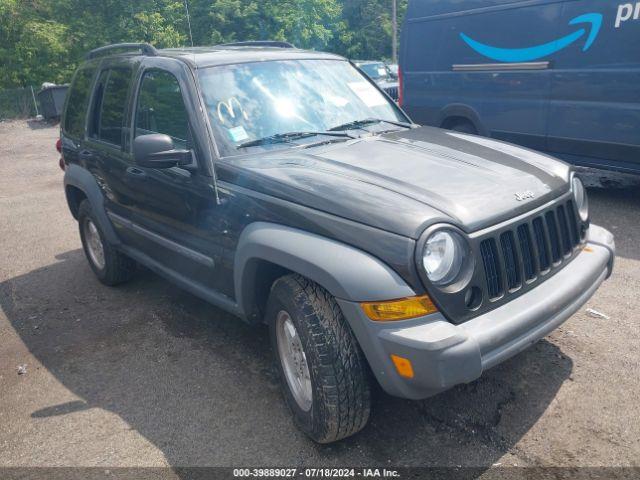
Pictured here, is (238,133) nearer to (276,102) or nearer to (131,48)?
(276,102)

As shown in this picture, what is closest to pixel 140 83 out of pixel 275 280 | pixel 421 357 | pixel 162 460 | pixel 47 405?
pixel 275 280

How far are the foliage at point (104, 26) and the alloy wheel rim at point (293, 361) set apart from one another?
2588cm

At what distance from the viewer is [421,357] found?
2.27 metres

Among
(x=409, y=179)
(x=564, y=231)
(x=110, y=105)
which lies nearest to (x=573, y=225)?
(x=564, y=231)

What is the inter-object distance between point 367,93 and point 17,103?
Answer: 2360 cm

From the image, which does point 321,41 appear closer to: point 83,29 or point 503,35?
point 83,29

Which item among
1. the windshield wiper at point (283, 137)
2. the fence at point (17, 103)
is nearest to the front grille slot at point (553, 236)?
the windshield wiper at point (283, 137)

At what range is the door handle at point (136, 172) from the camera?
389cm

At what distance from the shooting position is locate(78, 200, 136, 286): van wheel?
16.0 feet

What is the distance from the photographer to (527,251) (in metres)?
2.74

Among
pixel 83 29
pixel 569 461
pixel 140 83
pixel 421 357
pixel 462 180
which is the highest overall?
pixel 83 29

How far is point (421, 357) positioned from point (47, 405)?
2.39 m

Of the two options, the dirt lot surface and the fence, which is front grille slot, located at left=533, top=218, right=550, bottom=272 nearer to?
the dirt lot surface

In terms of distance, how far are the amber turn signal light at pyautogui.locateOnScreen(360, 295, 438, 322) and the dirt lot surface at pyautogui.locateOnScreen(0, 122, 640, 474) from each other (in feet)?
2.60
